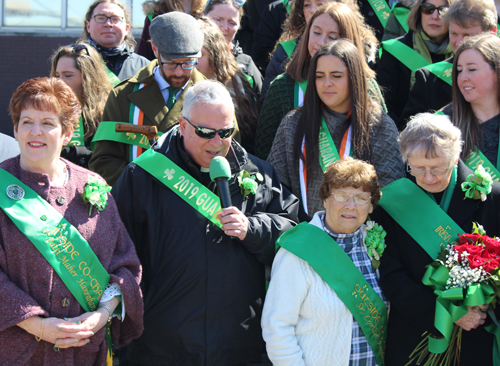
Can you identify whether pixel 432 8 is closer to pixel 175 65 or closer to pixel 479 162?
pixel 479 162

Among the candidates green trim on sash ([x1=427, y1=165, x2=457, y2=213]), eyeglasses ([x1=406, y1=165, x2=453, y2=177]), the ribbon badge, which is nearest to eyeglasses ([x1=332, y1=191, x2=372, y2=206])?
eyeglasses ([x1=406, y1=165, x2=453, y2=177])

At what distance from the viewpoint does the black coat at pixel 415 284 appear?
324 centimetres

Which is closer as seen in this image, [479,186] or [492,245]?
[492,245]

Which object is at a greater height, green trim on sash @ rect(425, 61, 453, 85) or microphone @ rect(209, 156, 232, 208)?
green trim on sash @ rect(425, 61, 453, 85)

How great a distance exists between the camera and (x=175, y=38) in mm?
4305

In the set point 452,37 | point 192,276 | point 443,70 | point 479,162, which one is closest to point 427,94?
point 443,70

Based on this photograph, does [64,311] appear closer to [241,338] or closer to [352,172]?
[241,338]

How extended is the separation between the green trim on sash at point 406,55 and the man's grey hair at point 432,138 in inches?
76.5

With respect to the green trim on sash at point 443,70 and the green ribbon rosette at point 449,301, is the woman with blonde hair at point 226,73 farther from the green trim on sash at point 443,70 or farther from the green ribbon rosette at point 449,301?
the green ribbon rosette at point 449,301

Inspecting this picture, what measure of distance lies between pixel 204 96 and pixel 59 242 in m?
1.18

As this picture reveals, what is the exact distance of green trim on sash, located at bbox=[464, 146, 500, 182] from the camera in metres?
3.86

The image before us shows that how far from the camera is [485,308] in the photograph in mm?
3148

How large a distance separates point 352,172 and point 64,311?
1.70 m

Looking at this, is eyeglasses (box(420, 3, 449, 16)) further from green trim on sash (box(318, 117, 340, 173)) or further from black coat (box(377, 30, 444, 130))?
green trim on sash (box(318, 117, 340, 173))
